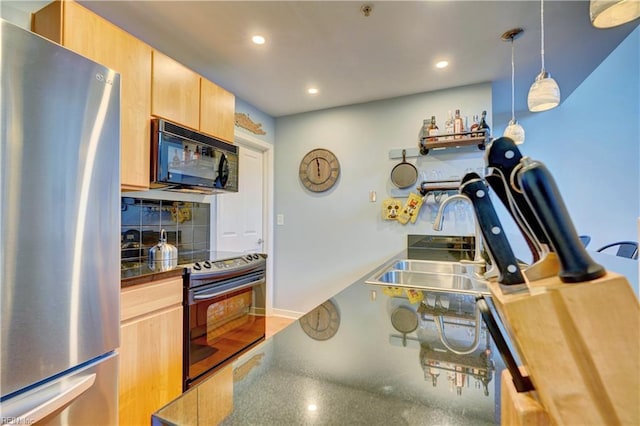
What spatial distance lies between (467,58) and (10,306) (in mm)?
2849

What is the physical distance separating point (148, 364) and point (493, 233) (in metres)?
1.69

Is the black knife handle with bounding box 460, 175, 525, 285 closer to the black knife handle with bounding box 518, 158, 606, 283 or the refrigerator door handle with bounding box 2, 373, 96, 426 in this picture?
the black knife handle with bounding box 518, 158, 606, 283

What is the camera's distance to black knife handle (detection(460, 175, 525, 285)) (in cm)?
40

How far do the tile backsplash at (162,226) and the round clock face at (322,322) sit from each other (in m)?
1.46

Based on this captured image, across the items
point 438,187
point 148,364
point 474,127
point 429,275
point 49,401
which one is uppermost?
point 474,127

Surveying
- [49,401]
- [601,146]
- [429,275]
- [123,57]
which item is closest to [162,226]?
[123,57]

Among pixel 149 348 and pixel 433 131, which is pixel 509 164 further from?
pixel 433 131

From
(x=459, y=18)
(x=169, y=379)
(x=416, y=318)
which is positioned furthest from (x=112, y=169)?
(x=459, y=18)

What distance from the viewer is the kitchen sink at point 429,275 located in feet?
5.05

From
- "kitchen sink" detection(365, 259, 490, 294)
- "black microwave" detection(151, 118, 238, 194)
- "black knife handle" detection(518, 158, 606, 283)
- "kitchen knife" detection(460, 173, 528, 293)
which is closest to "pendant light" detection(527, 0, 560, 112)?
"kitchen sink" detection(365, 259, 490, 294)

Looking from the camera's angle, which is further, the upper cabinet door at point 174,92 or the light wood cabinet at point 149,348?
the upper cabinet door at point 174,92

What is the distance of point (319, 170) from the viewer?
331 centimetres

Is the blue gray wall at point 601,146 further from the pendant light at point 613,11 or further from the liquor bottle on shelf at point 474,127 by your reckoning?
the pendant light at point 613,11

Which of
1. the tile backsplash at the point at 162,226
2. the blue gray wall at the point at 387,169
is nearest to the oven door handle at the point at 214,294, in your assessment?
the tile backsplash at the point at 162,226
